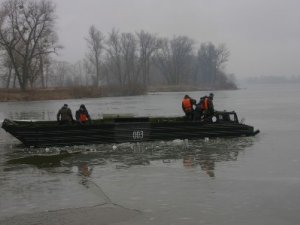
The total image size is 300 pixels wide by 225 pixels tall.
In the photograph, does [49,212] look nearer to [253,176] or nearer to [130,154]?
[253,176]

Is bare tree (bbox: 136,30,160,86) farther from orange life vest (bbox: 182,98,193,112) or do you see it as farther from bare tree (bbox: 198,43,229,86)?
orange life vest (bbox: 182,98,193,112)

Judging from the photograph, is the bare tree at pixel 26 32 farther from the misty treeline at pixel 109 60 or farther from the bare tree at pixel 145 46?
the bare tree at pixel 145 46

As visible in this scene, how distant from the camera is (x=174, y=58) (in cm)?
14050

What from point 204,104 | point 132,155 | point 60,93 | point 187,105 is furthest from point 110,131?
point 60,93

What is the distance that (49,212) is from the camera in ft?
30.1

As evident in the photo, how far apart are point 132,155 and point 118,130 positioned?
2.70 m

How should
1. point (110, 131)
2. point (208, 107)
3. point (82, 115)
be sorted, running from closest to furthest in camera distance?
point (110, 131) → point (82, 115) → point (208, 107)

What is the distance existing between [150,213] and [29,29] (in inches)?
2683

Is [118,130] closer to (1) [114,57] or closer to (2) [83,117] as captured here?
(2) [83,117]

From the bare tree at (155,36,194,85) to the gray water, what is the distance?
121252mm

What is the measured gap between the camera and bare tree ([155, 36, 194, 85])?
139500 mm

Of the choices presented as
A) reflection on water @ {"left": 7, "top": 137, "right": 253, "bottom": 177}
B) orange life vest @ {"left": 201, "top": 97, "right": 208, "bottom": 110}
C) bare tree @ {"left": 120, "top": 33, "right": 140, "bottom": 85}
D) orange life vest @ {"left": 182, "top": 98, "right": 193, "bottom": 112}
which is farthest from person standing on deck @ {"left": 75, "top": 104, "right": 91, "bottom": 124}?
bare tree @ {"left": 120, "top": 33, "right": 140, "bottom": 85}

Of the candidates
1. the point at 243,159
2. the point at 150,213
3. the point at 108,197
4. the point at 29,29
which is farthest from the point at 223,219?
the point at 29,29

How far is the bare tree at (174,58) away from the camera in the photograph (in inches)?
5492
